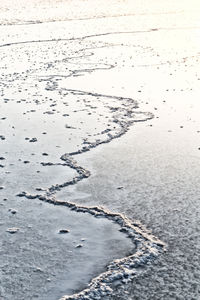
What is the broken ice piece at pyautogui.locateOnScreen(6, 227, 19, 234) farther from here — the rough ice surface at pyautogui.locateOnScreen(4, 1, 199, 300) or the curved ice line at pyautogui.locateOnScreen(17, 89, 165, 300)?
the curved ice line at pyautogui.locateOnScreen(17, 89, 165, 300)

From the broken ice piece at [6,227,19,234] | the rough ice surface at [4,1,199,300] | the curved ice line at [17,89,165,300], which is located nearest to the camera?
the curved ice line at [17,89,165,300]

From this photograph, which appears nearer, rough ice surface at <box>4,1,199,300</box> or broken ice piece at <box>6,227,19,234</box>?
rough ice surface at <box>4,1,199,300</box>

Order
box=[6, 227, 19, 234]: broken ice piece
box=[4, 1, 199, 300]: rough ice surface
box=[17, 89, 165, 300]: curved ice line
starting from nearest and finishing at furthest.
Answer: box=[17, 89, 165, 300]: curved ice line
box=[4, 1, 199, 300]: rough ice surface
box=[6, 227, 19, 234]: broken ice piece

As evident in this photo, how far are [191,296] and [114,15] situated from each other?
75.4 ft

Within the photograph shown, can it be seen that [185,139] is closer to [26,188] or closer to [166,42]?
[26,188]

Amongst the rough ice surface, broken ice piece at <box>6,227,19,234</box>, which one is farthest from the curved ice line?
broken ice piece at <box>6,227,19,234</box>

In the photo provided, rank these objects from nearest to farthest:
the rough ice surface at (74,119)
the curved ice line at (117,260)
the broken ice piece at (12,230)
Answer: the curved ice line at (117,260)
the rough ice surface at (74,119)
the broken ice piece at (12,230)

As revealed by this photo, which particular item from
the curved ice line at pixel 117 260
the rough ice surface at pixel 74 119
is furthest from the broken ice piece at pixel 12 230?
the curved ice line at pixel 117 260

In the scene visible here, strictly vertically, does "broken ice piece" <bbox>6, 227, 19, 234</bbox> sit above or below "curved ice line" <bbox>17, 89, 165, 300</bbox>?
below

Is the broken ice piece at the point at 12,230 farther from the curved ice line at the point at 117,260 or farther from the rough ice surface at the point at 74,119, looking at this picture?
the curved ice line at the point at 117,260

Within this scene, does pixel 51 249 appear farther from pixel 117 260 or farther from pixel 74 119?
pixel 74 119

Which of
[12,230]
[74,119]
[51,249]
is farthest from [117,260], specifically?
[74,119]

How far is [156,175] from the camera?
603 cm

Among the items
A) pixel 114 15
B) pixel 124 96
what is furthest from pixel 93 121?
pixel 114 15
